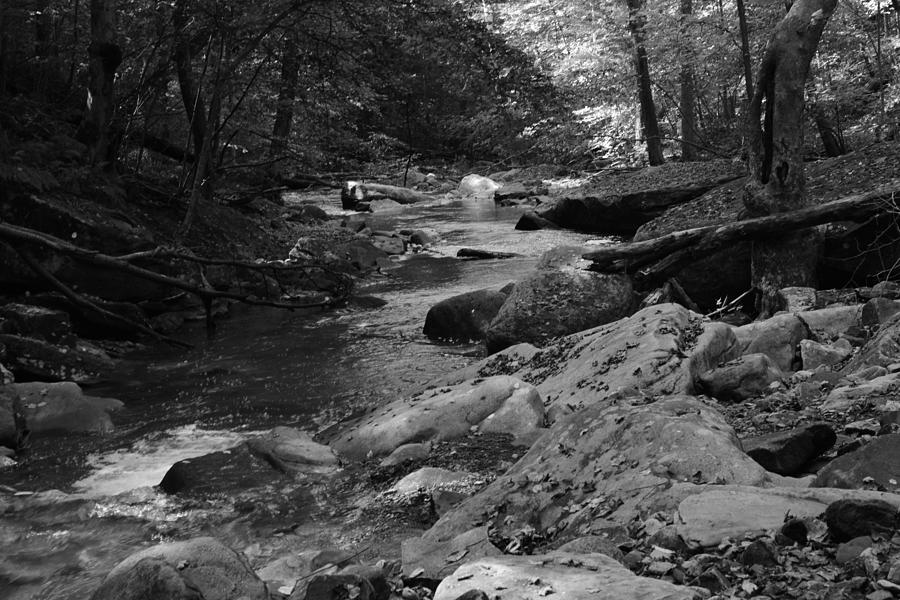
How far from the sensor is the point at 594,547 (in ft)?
11.3

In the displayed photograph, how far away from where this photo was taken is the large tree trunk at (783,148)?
911 cm

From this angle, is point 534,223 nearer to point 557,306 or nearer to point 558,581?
point 557,306

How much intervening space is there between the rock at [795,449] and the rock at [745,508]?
0.87 m

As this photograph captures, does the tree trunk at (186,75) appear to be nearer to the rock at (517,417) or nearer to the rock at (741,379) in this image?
the rock at (517,417)

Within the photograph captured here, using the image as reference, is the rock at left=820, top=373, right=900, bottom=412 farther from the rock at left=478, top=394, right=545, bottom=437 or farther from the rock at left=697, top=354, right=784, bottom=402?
the rock at left=478, top=394, right=545, bottom=437

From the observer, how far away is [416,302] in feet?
43.4

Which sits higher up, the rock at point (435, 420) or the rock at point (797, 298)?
the rock at point (797, 298)

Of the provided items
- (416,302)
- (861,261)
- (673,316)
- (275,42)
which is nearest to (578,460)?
(673,316)

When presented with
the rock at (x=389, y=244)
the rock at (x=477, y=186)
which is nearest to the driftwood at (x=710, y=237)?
the rock at (x=389, y=244)

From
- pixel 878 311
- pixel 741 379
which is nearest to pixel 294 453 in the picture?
pixel 741 379

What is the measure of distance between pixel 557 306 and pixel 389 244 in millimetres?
9380

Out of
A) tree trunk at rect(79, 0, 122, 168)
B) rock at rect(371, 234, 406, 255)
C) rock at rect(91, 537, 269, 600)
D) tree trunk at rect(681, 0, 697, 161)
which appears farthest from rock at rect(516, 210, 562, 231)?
rock at rect(91, 537, 269, 600)

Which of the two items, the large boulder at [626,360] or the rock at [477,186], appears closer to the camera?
the large boulder at [626,360]

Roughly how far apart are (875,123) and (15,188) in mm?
15107
